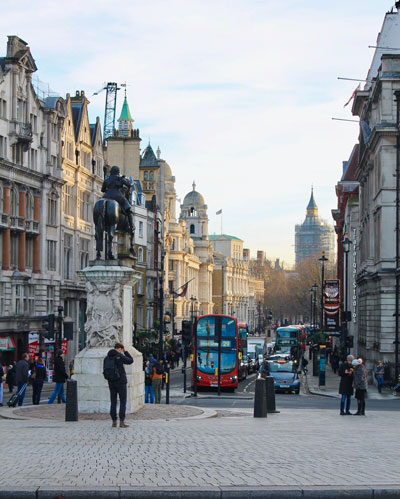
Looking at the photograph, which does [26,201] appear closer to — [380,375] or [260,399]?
[380,375]

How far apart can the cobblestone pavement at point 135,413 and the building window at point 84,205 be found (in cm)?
4282

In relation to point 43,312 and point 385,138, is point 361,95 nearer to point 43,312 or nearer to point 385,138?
point 385,138

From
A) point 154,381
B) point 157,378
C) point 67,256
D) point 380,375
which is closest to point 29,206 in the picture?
point 67,256

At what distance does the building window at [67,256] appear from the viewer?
63.7 meters

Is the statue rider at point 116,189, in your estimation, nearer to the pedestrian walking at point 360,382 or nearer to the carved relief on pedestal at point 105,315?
the carved relief on pedestal at point 105,315

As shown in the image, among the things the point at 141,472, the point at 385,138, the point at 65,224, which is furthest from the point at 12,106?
the point at 141,472

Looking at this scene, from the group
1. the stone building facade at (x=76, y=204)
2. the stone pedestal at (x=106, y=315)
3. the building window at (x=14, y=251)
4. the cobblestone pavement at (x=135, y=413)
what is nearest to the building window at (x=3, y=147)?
the building window at (x=14, y=251)

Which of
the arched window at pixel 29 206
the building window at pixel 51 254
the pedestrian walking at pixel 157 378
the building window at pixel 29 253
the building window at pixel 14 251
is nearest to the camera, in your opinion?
the pedestrian walking at pixel 157 378

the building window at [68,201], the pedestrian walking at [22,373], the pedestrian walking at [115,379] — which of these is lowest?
the pedestrian walking at [22,373]

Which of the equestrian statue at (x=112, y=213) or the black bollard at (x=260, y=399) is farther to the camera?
the equestrian statue at (x=112, y=213)

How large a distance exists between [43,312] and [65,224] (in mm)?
7742

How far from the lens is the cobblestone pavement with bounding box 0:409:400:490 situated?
470 inches

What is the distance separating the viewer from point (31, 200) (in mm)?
56625

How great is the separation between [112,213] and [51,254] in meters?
36.9
